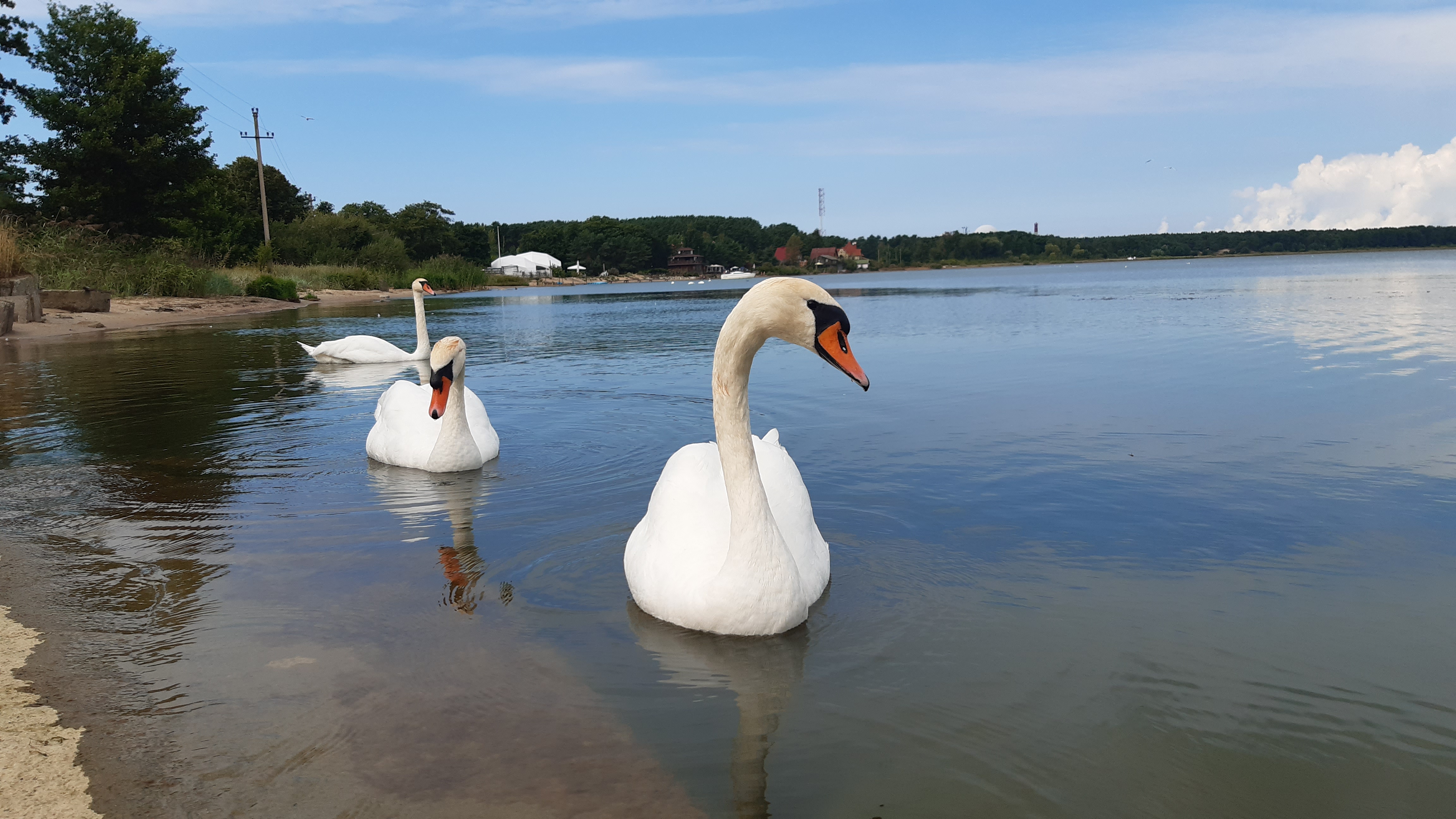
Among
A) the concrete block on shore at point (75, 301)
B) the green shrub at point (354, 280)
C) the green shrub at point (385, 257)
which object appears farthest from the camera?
the green shrub at point (385, 257)

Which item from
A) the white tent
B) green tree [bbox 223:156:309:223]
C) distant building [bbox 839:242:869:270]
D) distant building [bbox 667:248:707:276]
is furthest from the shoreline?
distant building [bbox 839:242:869:270]

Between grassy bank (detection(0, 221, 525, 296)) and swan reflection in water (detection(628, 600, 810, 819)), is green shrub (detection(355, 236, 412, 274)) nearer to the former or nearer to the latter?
grassy bank (detection(0, 221, 525, 296))

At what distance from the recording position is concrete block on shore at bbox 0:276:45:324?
20734 millimetres

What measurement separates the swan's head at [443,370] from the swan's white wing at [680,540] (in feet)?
10.4

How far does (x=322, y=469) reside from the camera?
26.2 ft

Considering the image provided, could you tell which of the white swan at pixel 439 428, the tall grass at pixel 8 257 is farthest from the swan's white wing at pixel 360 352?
the tall grass at pixel 8 257

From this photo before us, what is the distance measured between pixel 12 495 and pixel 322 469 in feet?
6.90

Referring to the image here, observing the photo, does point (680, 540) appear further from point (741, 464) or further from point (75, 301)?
point (75, 301)

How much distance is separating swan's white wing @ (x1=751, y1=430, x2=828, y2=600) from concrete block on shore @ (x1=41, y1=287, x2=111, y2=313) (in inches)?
988

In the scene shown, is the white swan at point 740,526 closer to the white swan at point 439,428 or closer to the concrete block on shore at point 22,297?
the white swan at point 439,428

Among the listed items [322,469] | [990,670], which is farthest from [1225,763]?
[322,469]

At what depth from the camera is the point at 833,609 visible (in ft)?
15.3

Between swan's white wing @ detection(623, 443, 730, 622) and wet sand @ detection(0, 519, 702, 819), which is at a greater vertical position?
swan's white wing @ detection(623, 443, 730, 622)

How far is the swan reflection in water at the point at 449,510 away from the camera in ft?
16.4
